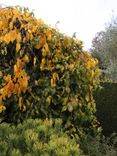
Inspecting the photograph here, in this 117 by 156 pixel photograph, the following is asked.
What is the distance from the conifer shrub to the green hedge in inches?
175

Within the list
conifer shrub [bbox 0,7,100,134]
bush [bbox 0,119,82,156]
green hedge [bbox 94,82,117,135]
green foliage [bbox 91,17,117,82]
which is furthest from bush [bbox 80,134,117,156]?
green foliage [bbox 91,17,117,82]

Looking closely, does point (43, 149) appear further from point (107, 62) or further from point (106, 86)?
point (107, 62)

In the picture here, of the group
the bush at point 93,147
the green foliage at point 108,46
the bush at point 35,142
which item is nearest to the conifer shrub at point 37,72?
the bush at point 93,147

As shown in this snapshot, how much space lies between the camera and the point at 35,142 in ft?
11.3

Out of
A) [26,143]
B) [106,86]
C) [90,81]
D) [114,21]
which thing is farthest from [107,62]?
[26,143]

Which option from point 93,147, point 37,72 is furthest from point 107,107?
point 37,72

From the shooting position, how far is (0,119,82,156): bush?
3348 mm

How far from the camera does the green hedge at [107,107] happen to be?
393 inches

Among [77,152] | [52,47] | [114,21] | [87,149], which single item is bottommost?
[87,149]

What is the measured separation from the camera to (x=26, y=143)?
349 cm

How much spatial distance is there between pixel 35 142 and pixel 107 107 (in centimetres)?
689

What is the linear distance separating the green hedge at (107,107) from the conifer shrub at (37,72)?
4.45 m

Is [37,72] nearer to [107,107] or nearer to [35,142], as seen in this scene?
[35,142]

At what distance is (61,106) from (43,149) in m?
2.05
